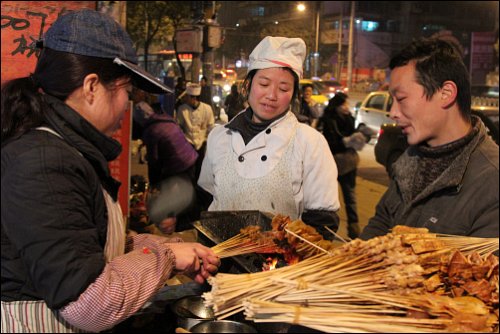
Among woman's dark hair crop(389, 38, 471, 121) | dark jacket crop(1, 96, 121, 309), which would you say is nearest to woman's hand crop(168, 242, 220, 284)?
dark jacket crop(1, 96, 121, 309)

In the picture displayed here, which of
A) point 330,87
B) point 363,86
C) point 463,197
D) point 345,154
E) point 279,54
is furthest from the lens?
point 363,86

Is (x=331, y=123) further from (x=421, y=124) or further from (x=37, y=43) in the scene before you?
(x=37, y=43)

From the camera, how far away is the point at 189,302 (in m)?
2.51

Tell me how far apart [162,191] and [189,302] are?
4.03m

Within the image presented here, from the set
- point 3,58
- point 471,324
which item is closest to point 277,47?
point 471,324

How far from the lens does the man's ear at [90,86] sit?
1783 mm

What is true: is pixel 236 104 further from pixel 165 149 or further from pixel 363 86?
pixel 363 86

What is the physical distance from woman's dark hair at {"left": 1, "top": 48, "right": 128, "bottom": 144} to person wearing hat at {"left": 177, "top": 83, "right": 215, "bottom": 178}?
7094 mm

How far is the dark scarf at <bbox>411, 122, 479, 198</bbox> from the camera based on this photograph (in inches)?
88.0

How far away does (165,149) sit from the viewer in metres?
6.45

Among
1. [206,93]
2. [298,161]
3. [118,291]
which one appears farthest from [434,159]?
[206,93]

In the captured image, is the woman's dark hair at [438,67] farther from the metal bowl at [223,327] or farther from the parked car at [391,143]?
the parked car at [391,143]

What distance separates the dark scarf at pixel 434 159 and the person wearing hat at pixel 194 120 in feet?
22.0

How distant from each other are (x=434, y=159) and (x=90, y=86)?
1483 millimetres
